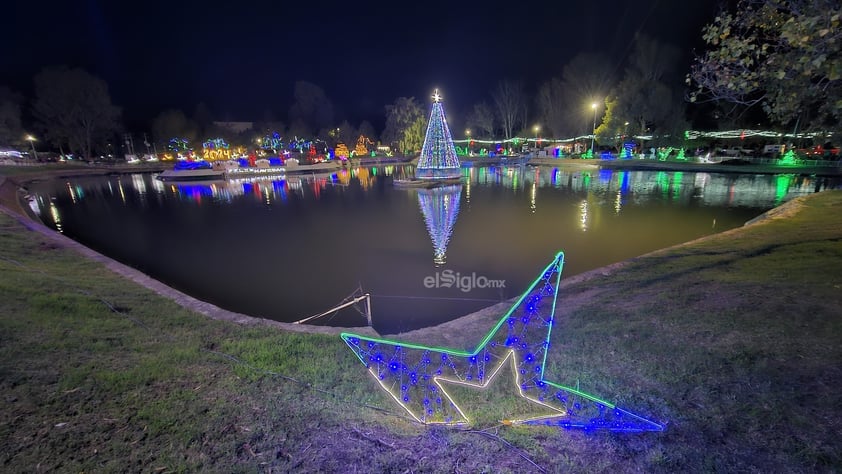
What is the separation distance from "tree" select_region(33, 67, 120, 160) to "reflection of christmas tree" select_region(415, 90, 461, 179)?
6051 cm

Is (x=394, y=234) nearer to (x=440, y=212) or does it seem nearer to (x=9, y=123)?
(x=440, y=212)

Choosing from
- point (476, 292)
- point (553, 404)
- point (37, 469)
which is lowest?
point (476, 292)

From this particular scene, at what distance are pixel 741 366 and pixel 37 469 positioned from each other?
6.47m

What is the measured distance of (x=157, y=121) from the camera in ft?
247

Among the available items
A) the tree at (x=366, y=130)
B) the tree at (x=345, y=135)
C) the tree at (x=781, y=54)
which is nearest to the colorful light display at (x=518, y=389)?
the tree at (x=781, y=54)

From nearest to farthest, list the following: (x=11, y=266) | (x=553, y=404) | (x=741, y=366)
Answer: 1. (x=553, y=404)
2. (x=741, y=366)
3. (x=11, y=266)

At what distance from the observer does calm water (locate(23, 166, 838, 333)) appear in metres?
8.81

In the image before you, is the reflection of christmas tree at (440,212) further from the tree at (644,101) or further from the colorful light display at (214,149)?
the colorful light display at (214,149)

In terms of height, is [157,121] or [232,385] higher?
[157,121]

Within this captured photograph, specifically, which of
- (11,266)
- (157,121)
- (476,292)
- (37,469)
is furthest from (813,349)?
(157,121)

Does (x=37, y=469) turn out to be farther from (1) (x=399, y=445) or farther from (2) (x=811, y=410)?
(2) (x=811, y=410)

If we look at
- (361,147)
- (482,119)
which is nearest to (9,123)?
(361,147)

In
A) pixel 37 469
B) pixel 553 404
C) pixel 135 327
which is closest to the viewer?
pixel 37 469

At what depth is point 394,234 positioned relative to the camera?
14.2 m
